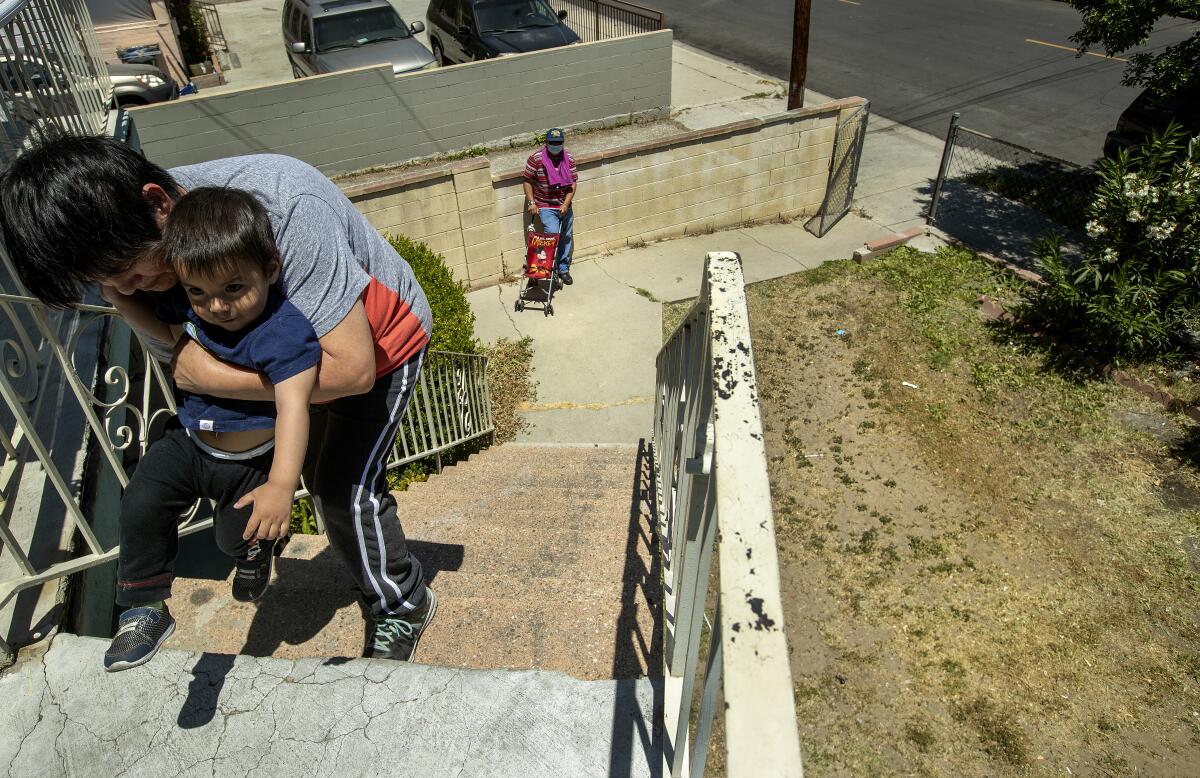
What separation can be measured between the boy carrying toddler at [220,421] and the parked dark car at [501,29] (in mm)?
10917

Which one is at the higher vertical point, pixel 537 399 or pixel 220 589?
pixel 220 589

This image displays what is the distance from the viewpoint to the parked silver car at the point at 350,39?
11344mm

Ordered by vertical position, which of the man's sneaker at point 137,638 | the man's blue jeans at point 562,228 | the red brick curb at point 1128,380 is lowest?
the red brick curb at point 1128,380

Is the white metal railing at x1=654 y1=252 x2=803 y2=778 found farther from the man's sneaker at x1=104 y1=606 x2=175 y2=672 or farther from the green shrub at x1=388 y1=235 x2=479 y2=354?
the green shrub at x1=388 y1=235 x2=479 y2=354

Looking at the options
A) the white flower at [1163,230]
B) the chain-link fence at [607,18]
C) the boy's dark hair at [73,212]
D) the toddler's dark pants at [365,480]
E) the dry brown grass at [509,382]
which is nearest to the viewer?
the boy's dark hair at [73,212]

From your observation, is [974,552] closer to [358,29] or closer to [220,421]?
[220,421]

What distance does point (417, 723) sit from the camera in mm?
2012

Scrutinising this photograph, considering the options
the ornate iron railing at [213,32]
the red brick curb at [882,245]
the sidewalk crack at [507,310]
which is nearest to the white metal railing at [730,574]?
the sidewalk crack at [507,310]

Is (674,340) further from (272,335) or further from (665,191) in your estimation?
(665,191)

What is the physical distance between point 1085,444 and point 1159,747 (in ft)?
9.10

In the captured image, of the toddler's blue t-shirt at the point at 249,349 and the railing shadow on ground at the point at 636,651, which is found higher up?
the toddler's blue t-shirt at the point at 249,349

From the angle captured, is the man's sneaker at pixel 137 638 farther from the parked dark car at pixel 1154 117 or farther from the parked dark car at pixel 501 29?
the parked dark car at pixel 501 29

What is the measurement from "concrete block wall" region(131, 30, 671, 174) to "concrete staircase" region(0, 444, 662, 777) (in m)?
8.58

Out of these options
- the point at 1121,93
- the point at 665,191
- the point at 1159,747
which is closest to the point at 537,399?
the point at 665,191
